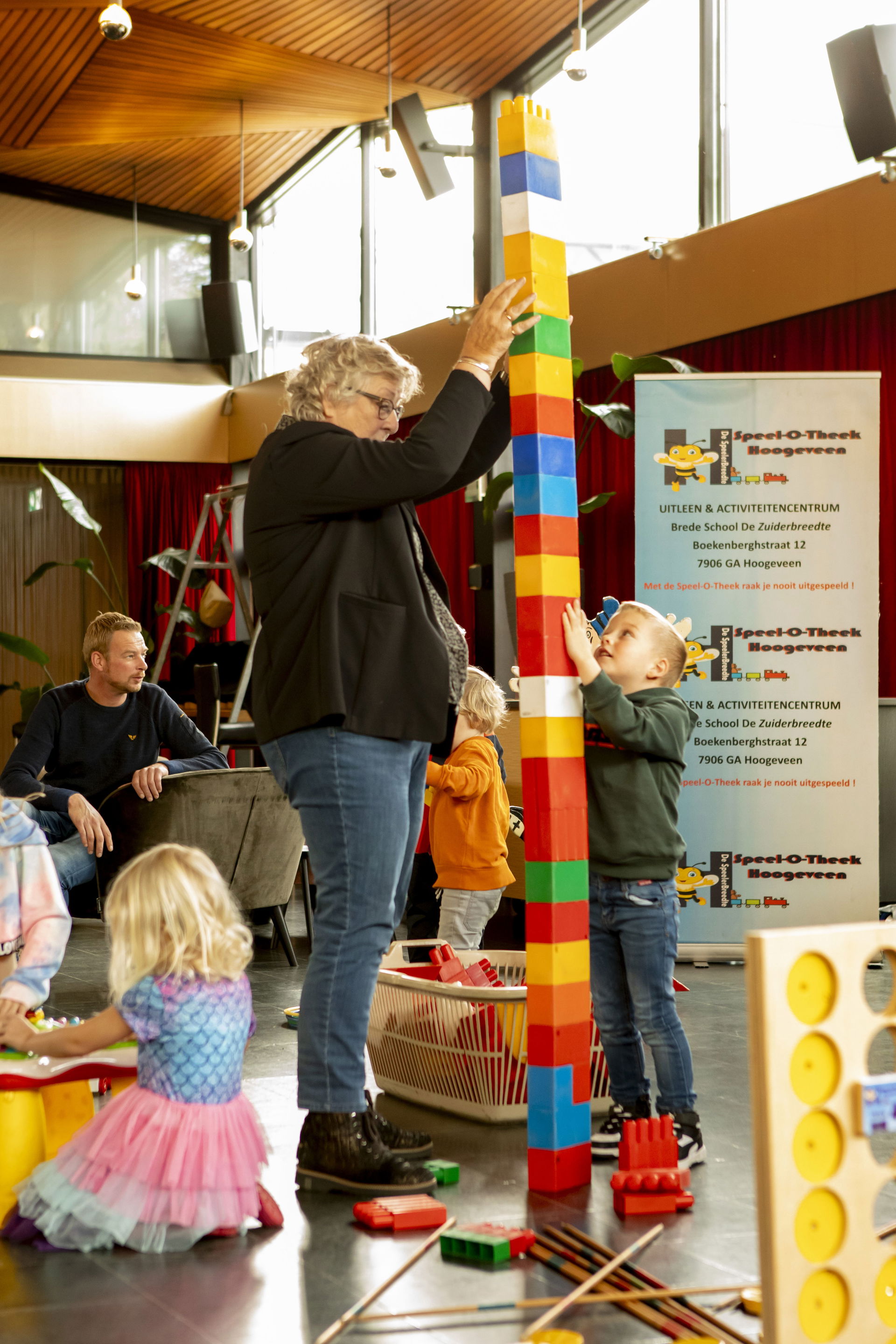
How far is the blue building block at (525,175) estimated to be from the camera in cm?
243

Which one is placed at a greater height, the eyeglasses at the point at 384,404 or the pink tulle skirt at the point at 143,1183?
the eyeglasses at the point at 384,404

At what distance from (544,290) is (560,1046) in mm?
1326

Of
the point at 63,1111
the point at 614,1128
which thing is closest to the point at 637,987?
the point at 614,1128

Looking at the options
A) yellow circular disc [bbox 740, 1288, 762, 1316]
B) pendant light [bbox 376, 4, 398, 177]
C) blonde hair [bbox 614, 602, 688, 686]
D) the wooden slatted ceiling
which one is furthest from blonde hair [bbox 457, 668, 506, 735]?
the wooden slatted ceiling

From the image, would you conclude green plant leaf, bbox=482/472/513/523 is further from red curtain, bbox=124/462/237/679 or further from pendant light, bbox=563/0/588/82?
red curtain, bbox=124/462/237/679

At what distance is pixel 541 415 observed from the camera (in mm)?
2430

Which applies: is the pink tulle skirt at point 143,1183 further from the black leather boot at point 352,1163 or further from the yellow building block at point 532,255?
the yellow building block at point 532,255

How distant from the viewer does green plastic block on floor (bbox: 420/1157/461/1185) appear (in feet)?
7.64

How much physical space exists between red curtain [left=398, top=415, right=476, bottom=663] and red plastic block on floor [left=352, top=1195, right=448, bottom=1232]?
6467 millimetres

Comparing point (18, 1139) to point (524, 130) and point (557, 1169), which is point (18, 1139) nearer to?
point (557, 1169)

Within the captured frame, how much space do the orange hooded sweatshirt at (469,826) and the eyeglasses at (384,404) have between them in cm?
155

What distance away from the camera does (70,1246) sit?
2.04 m

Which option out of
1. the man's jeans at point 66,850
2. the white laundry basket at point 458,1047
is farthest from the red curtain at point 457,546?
the white laundry basket at point 458,1047

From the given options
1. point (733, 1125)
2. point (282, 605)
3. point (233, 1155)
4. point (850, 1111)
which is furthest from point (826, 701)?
point (850, 1111)
